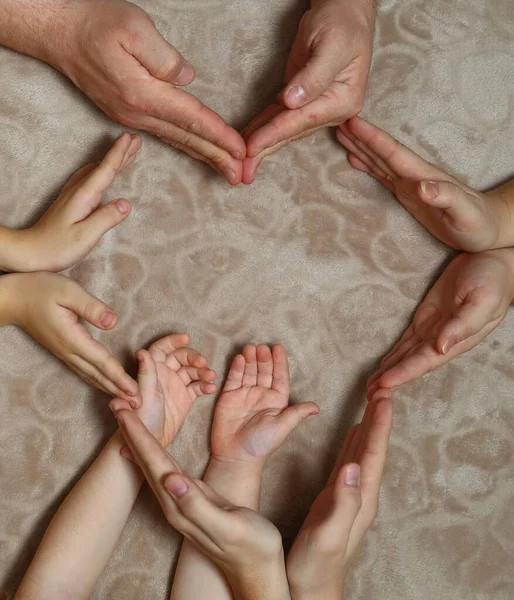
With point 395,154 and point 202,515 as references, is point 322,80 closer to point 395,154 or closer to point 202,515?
point 395,154

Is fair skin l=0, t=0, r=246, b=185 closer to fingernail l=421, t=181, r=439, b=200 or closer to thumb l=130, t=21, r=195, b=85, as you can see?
thumb l=130, t=21, r=195, b=85

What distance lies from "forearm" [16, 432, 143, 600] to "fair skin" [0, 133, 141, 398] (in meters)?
0.12

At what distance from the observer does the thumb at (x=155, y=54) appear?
40.1 inches

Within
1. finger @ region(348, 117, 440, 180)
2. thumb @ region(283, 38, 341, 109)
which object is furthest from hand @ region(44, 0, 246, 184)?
finger @ region(348, 117, 440, 180)

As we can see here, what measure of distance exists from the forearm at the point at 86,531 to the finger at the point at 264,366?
0.80 feet

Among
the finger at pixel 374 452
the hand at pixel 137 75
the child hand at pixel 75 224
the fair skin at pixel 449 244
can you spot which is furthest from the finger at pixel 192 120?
the finger at pixel 374 452

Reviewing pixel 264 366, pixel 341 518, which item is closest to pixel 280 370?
pixel 264 366

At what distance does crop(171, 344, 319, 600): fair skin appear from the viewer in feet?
3.70

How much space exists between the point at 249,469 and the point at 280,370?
0.17 m

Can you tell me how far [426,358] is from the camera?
1.13m

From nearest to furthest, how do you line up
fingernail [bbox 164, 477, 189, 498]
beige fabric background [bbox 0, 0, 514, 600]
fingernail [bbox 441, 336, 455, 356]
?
fingernail [bbox 164, 477, 189, 498] → fingernail [bbox 441, 336, 455, 356] → beige fabric background [bbox 0, 0, 514, 600]

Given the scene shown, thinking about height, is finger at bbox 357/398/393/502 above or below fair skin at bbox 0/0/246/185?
below

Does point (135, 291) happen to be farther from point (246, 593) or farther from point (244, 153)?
point (246, 593)

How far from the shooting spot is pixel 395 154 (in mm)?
1146
